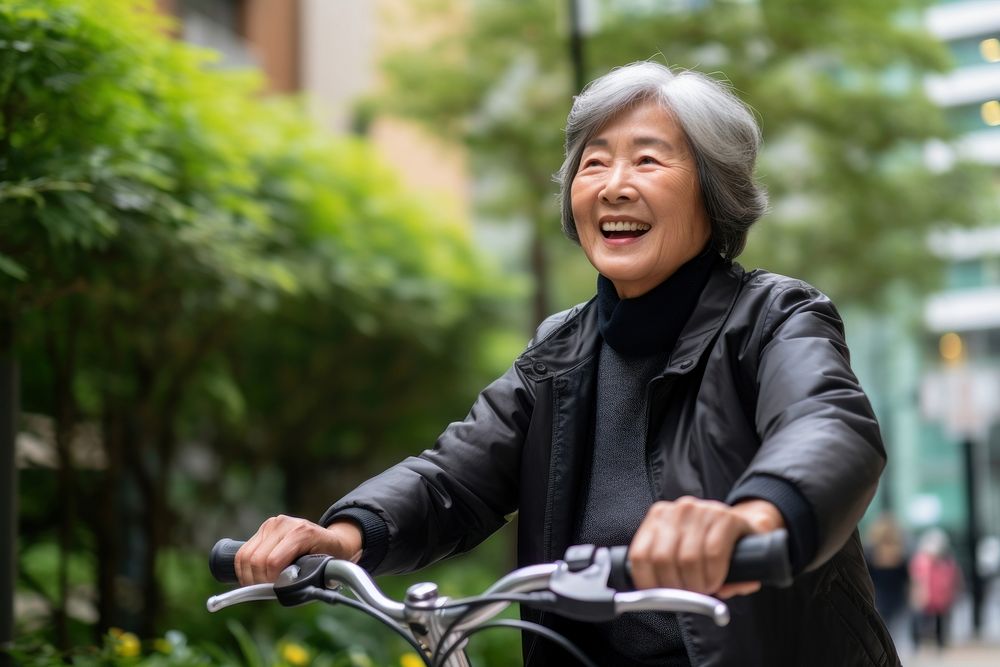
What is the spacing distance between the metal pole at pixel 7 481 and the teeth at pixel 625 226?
11.1 ft

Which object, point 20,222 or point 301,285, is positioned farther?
point 301,285

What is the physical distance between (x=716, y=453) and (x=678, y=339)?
0.26m

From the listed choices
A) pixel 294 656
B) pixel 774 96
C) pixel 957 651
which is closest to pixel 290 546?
pixel 294 656

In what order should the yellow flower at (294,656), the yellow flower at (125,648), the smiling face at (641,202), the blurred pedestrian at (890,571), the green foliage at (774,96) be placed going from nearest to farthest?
the smiling face at (641,202)
the yellow flower at (125,648)
the yellow flower at (294,656)
the green foliage at (774,96)
the blurred pedestrian at (890,571)

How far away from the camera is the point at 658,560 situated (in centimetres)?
171

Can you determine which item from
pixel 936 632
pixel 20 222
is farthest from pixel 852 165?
pixel 20 222

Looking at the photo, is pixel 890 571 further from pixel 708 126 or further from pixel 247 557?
pixel 247 557

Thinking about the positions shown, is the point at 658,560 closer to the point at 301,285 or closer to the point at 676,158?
the point at 676,158

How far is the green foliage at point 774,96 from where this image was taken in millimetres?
12391

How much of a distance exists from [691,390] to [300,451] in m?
11.1

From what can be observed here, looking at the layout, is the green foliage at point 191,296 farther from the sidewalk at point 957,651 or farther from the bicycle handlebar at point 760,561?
the sidewalk at point 957,651

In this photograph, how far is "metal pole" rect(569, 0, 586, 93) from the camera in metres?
8.76

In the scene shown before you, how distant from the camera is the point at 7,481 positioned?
5.08 m

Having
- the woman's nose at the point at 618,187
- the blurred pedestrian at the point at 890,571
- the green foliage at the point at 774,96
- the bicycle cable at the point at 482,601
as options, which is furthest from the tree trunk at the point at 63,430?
the blurred pedestrian at the point at 890,571
